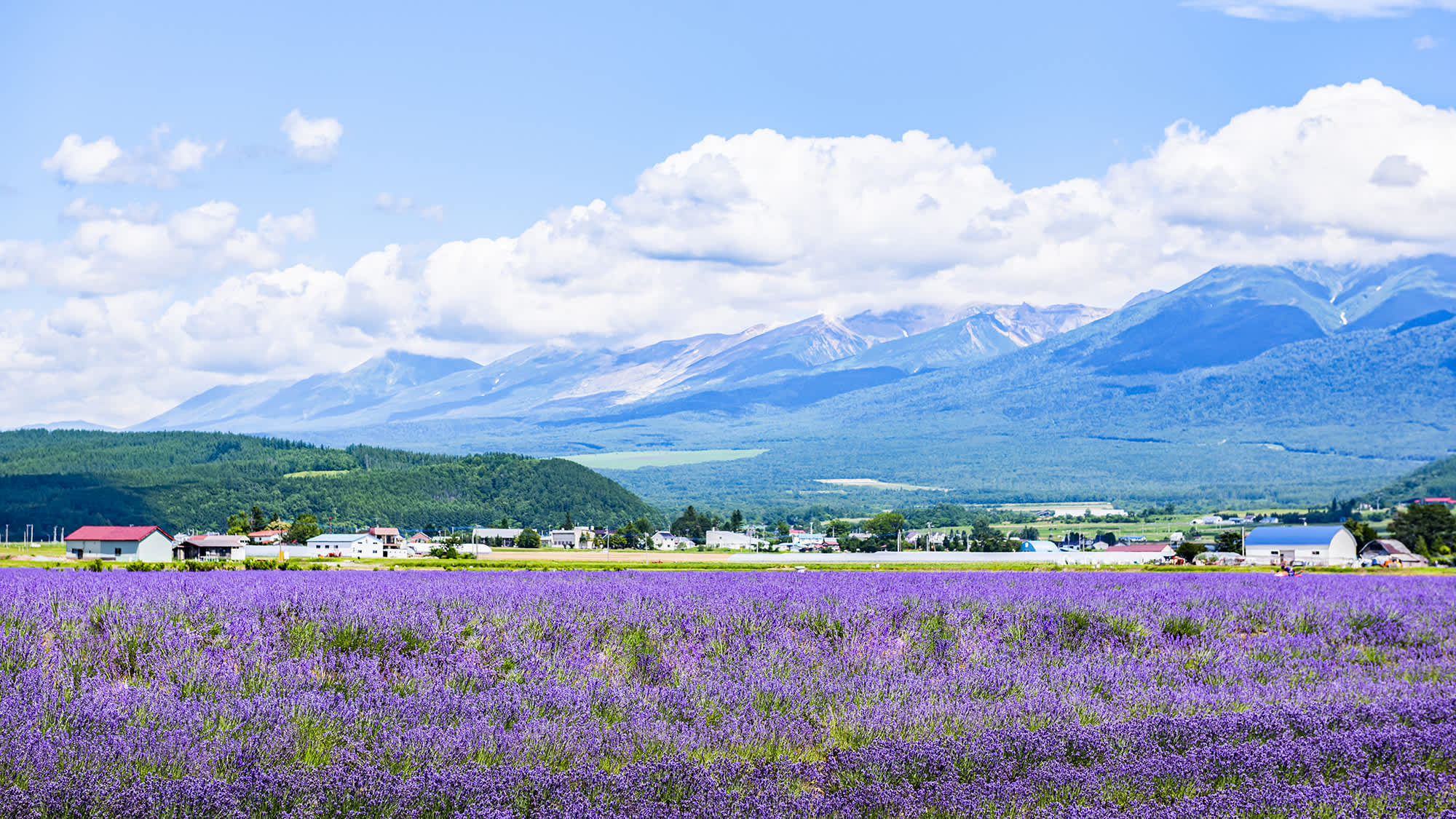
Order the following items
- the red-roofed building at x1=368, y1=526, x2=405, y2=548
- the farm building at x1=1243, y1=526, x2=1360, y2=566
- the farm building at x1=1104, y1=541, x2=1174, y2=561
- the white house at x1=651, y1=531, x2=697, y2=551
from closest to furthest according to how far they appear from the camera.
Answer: the farm building at x1=1243, y1=526, x2=1360, y2=566
the farm building at x1=1104, y1=541, x2=1174, y2=561
the red-roofed building at x1=368, y1=526, x2=405, y2=548
the white house at x1=651, y1=531, x2=697, y2=551

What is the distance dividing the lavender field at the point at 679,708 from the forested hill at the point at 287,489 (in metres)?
137

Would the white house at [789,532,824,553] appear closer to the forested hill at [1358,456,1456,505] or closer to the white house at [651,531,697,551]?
the white house at [651,531,697,551]

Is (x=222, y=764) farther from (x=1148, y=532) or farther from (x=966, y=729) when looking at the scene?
(x=1148, y=532)

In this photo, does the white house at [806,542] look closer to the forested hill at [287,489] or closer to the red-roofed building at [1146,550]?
the red-roofed building at [1146,550]

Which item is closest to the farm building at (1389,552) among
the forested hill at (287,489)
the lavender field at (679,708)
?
the lavender field at (679,708)

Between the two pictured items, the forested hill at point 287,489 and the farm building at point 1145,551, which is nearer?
the farm building at point 1145,551

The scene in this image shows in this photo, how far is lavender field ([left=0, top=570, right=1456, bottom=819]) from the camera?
23.5 ft

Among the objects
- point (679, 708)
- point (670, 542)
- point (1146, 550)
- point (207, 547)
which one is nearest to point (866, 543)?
point (1146, 550)

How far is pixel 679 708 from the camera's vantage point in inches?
351

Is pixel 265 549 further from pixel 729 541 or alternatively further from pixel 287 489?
pixel 287 489

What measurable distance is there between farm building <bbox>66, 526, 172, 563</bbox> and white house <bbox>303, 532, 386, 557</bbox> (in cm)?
989

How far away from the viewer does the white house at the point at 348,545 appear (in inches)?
3511

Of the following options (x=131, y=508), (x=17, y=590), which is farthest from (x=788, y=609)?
(x=131, y=508)

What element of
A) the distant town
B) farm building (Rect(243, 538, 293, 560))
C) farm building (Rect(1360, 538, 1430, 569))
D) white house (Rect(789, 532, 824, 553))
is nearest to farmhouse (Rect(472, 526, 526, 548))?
the distant town
